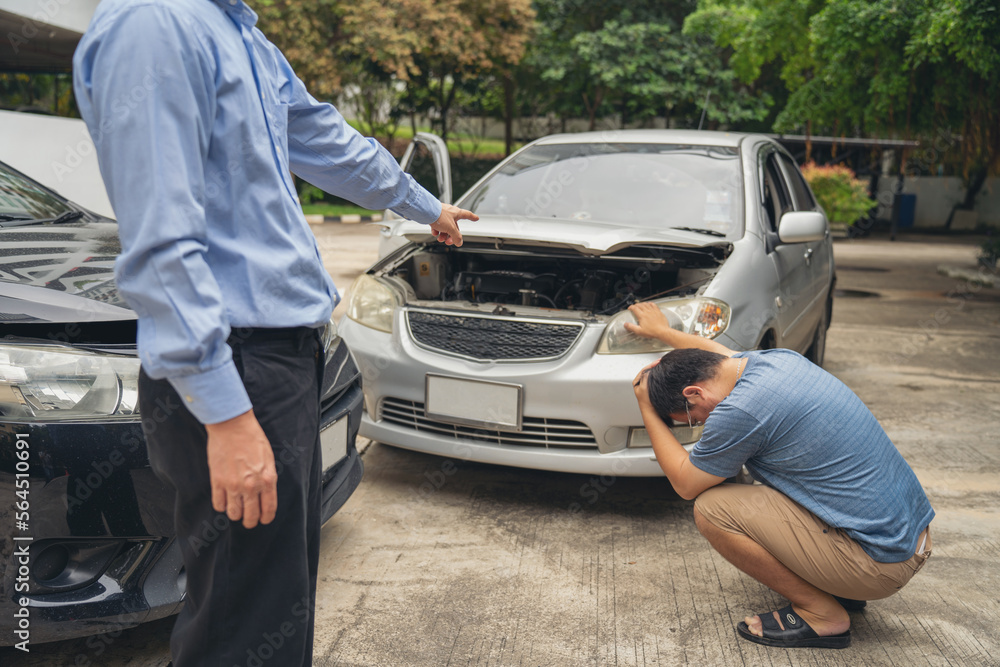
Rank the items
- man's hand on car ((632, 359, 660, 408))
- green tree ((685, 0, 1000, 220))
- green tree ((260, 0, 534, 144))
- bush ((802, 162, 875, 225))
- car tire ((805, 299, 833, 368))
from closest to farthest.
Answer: man's hand on car ((632, 359, 660, 408)), car tire ((805, 299, 833, 368)), green tree ((685, 0, 1000, 220)), green tree ((260, 0, 534, 144)), bush ((802, 162, 875, 225))

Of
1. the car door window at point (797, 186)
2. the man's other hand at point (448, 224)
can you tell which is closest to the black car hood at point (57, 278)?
the man's other hand at point (448, 224)

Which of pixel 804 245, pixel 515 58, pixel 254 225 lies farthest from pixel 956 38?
pixel 515 58

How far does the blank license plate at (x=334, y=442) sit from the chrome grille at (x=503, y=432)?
0.60 metres

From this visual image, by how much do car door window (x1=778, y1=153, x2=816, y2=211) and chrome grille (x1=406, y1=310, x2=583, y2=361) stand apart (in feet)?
8.05

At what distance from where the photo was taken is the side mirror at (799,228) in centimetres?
361

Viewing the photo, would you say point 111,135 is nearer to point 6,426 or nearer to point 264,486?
point 264,486

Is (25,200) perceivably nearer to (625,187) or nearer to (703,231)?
(625,187)

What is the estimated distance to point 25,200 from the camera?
10.4ft

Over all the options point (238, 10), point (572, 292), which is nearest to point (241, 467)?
point (238, 10)

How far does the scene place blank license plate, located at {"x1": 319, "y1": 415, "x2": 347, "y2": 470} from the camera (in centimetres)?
249

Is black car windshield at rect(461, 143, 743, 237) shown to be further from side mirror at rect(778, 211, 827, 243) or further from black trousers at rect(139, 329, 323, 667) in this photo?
black trousers at rect(139, 329, 323, 667)

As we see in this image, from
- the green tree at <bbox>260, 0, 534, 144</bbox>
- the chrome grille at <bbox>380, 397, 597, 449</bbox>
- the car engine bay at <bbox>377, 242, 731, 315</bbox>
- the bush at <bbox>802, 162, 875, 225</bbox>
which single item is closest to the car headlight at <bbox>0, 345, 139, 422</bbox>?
the chrome grille at <bbox>380, 397, 597, 449</bbox>

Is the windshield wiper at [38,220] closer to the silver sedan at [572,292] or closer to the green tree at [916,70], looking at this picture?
the silver sedan at [572,292]

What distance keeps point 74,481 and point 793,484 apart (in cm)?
188
